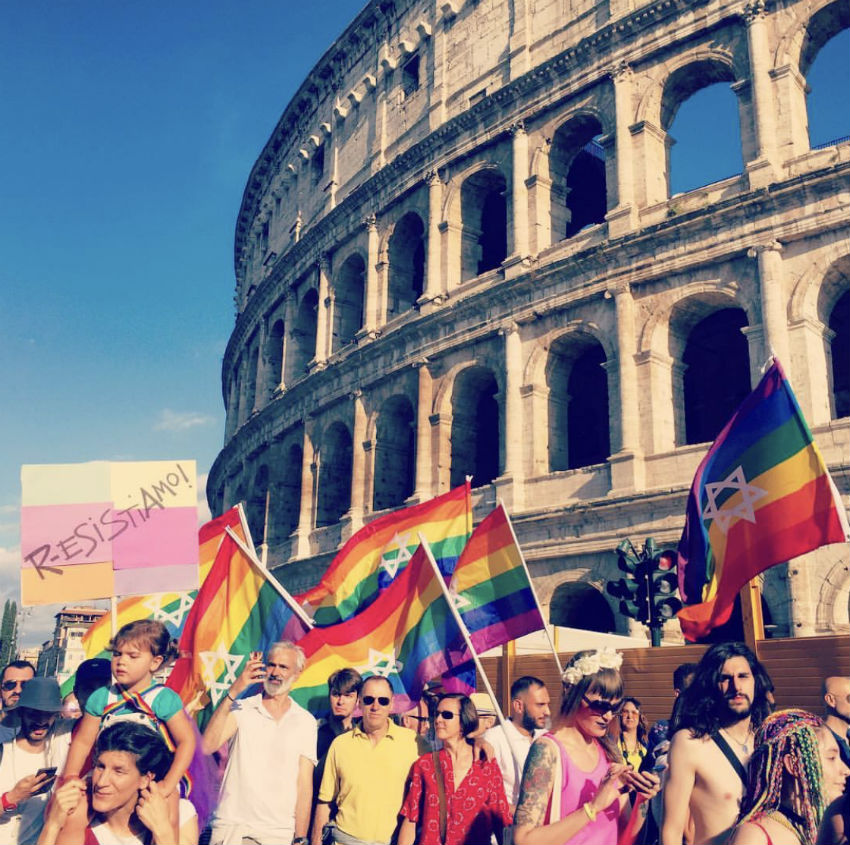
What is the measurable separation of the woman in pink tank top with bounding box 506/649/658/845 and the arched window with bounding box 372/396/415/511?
17680 mm

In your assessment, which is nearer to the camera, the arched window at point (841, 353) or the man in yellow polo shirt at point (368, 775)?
the man in yellow polo shirt at point (368, 775)

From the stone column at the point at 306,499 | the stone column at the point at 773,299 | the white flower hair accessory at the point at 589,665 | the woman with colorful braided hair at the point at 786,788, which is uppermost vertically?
the stone column at the point at 773,299

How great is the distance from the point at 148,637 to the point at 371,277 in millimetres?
19641

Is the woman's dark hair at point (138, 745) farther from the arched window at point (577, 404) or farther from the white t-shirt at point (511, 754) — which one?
the arched window at point (577, 404)

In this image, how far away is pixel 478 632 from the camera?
28.9ft

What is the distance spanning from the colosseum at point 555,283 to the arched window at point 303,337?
7 centimetres

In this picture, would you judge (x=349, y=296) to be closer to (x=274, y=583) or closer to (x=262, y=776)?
(x=274, y=583)

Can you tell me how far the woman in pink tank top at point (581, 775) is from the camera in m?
3.82

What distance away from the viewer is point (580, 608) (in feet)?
58.2

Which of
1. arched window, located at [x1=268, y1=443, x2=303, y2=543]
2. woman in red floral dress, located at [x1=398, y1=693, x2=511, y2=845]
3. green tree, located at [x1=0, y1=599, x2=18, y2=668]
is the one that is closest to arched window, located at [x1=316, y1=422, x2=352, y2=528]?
arched window, located at [x1=268, y1=443, x2=303, y2=543]

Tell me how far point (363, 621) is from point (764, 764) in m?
4.72

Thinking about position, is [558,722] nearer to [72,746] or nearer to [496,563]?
[72,746]

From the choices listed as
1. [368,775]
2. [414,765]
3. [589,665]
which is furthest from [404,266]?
[589,665]

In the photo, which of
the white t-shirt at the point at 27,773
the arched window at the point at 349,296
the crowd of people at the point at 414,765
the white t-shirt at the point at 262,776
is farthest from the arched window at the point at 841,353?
the white t-shirt at the point at 27,773
